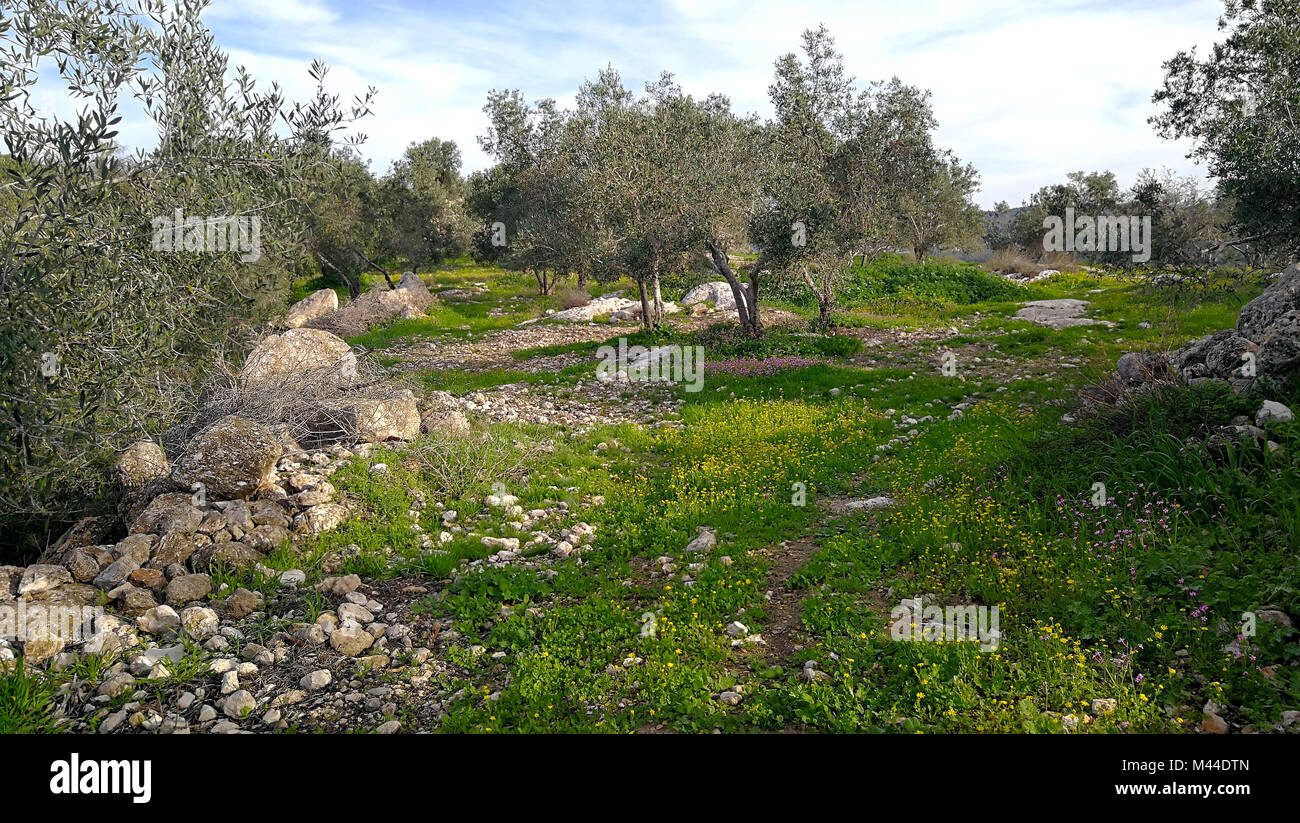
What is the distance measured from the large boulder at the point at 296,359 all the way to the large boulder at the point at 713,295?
20770 mm

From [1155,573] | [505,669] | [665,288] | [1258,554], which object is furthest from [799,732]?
[665,288]

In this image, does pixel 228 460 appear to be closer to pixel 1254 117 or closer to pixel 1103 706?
pixel 1103 706

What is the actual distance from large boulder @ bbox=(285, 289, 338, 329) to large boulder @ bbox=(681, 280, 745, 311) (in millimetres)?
18943

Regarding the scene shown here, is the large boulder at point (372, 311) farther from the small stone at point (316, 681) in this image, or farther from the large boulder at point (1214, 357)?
the large boulder at point (1214, 357)

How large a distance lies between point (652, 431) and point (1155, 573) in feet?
32.0

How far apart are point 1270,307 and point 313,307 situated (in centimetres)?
3878

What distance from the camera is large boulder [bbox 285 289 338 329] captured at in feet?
117

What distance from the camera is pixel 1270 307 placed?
1131cm

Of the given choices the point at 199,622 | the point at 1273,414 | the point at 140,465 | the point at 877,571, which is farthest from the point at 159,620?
the point at 1273,414

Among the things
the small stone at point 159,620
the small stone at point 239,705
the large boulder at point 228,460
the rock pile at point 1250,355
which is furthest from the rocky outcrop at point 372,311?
the rock pile at point 1250,355

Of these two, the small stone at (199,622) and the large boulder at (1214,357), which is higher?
the large boulder at (1214,357)

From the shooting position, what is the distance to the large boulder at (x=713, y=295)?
34.9m

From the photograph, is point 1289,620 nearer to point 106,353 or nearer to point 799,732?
point 799,732
